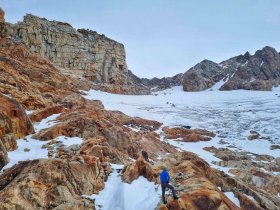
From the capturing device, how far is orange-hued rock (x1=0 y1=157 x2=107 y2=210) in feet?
40.1

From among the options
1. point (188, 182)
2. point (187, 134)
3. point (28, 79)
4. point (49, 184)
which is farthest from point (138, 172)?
point (28, 79)

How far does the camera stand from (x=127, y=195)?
49.5 ft

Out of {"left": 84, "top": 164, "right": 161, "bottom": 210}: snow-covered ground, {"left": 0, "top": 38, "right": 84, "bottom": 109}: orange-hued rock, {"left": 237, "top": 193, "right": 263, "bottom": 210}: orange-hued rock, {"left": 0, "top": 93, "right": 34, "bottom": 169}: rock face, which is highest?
{"left": 0, "top": 38, "right": 84, "bottom": 109}: orange-hued rock

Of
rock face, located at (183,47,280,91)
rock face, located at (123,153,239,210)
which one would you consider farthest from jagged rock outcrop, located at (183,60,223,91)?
rock face, located at (123,153,239,210)

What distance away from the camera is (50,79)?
149 ft

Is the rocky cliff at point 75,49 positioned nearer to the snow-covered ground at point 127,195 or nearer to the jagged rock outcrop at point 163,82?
the jagged rock outcrop at point 163,82

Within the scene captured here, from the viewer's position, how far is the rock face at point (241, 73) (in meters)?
93.7

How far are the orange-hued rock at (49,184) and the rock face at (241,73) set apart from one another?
80.2 metres

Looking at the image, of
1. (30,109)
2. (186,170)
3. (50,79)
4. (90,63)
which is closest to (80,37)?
(90,63)

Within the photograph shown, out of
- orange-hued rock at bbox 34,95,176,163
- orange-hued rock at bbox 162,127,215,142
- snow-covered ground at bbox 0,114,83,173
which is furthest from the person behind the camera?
orange-hued rock at bbox 162,127,215,142

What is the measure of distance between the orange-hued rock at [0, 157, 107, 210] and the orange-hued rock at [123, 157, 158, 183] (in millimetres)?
1320

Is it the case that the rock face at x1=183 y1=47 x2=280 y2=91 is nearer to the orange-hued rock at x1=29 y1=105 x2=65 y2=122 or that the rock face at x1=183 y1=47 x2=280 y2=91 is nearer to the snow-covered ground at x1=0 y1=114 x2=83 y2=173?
the orange-hued rock at x1=29 y1=105 x2=65 y2=122

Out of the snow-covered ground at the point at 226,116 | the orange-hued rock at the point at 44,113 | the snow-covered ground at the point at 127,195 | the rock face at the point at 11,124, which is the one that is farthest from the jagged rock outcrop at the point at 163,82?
the snow-covered ground at the point at 127,195

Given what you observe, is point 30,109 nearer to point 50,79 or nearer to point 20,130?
point 20,130
